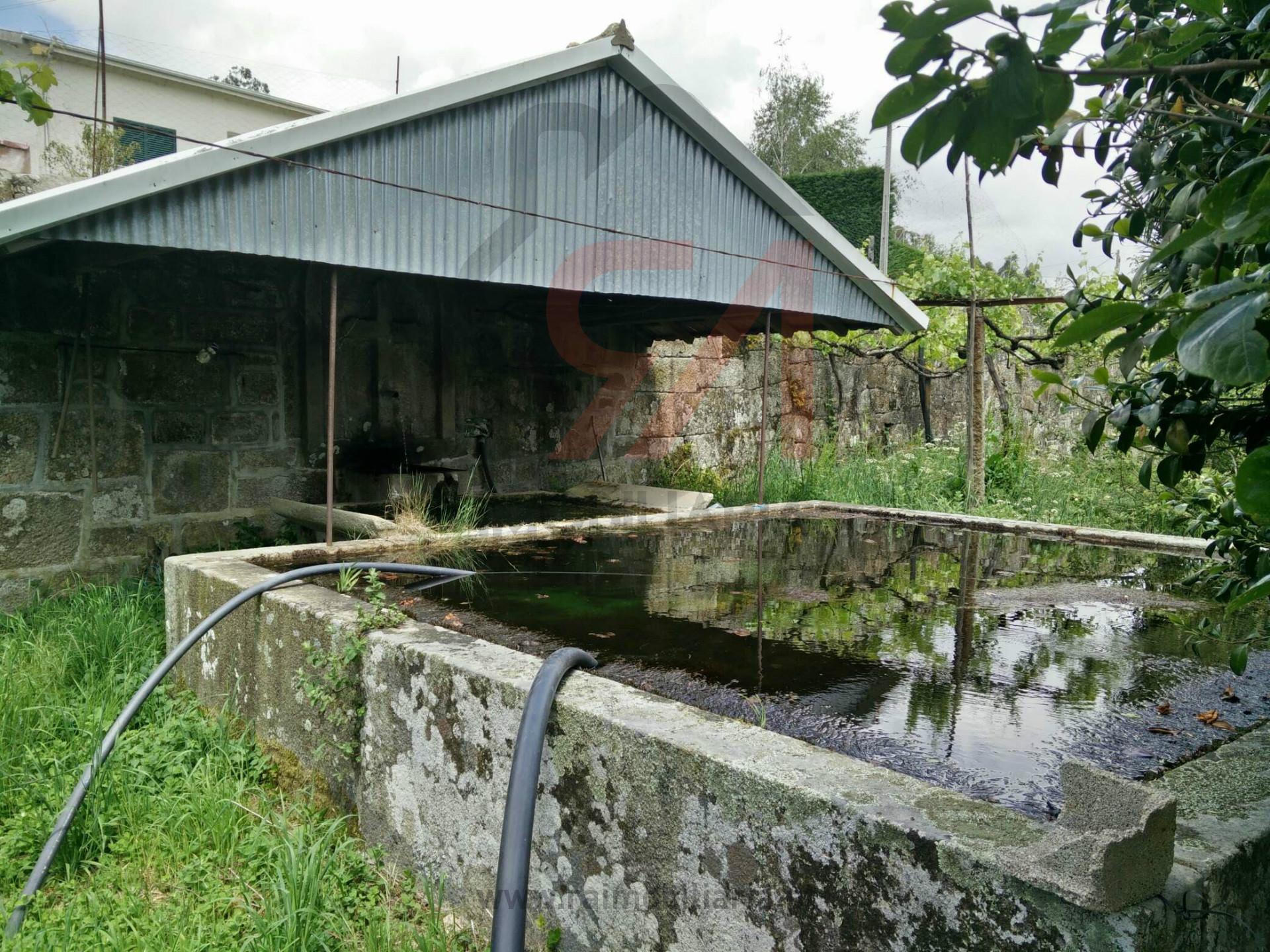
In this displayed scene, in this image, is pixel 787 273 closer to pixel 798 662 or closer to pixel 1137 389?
pixel 798 662

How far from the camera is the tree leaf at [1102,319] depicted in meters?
0.89

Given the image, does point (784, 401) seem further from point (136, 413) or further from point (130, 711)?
point (130, 711)

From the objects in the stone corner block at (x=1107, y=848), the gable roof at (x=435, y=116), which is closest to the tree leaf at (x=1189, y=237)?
the stone corner block at (x=1107, y=848)

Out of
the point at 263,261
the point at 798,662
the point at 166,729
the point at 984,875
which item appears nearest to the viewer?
the point at 984,875

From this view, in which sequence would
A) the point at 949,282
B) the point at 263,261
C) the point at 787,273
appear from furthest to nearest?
the point at 949,282 < the point at 787,273 < the point at 263,261

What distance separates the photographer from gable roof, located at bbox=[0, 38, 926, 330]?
3.66m

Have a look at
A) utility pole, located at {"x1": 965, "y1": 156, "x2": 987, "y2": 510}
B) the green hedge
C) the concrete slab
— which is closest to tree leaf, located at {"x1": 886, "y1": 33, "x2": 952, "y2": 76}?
the concrete slab

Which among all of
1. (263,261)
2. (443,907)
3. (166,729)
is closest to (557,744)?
(443,907)

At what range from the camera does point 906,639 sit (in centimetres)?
311

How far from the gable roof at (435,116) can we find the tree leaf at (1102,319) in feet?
12.7

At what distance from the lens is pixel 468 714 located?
8.00 ft

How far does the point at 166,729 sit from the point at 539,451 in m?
4.88

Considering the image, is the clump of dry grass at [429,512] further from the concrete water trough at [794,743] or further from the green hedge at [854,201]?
the green hedge at [854,201]

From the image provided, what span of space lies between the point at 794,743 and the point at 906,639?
130 cm
